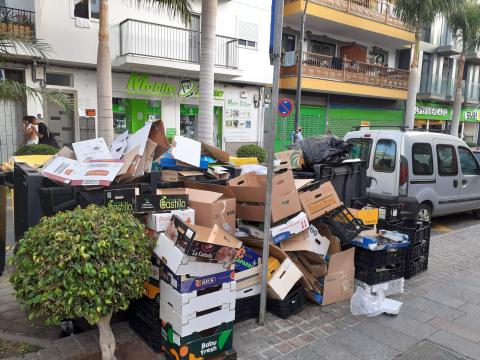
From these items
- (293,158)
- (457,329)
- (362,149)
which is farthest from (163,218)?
(362,149)

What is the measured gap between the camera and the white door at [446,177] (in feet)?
24.1

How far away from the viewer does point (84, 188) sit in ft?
10.8

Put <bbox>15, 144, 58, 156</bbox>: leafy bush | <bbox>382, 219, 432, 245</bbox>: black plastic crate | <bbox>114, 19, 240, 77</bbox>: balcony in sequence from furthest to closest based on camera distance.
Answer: <bbox>114, 19, 240, 77</bbox>: balcony < <bbox>15, 144, 58, 156</bbox>: leafy bush < <bbox>382, 219, 432, 245</bbox>: black plastic crate

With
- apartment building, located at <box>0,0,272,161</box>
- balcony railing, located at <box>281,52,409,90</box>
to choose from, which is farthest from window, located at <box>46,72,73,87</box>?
balcony railing, located at <box>281,52,409,90</box>

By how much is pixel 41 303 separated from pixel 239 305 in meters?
1.75

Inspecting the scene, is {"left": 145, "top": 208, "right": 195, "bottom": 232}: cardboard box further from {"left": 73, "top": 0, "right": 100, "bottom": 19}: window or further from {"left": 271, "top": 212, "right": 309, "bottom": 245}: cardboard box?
{"left": 73, "top": 0, "right": 100, "bottom": 19}: window

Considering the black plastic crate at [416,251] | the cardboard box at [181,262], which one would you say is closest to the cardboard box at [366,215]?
the black plastic crate at [416,251]

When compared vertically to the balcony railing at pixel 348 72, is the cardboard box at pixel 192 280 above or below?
below

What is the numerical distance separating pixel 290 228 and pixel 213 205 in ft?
2.97

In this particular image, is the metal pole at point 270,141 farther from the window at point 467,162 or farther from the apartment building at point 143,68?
the apartment building at point 143,68

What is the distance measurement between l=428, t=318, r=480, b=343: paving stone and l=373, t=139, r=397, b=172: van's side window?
3319 millimetres

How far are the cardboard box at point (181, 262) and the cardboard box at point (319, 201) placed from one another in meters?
1.38

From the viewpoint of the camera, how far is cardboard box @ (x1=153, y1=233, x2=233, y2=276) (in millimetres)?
2789

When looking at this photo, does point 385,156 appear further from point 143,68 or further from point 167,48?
point 167,48
